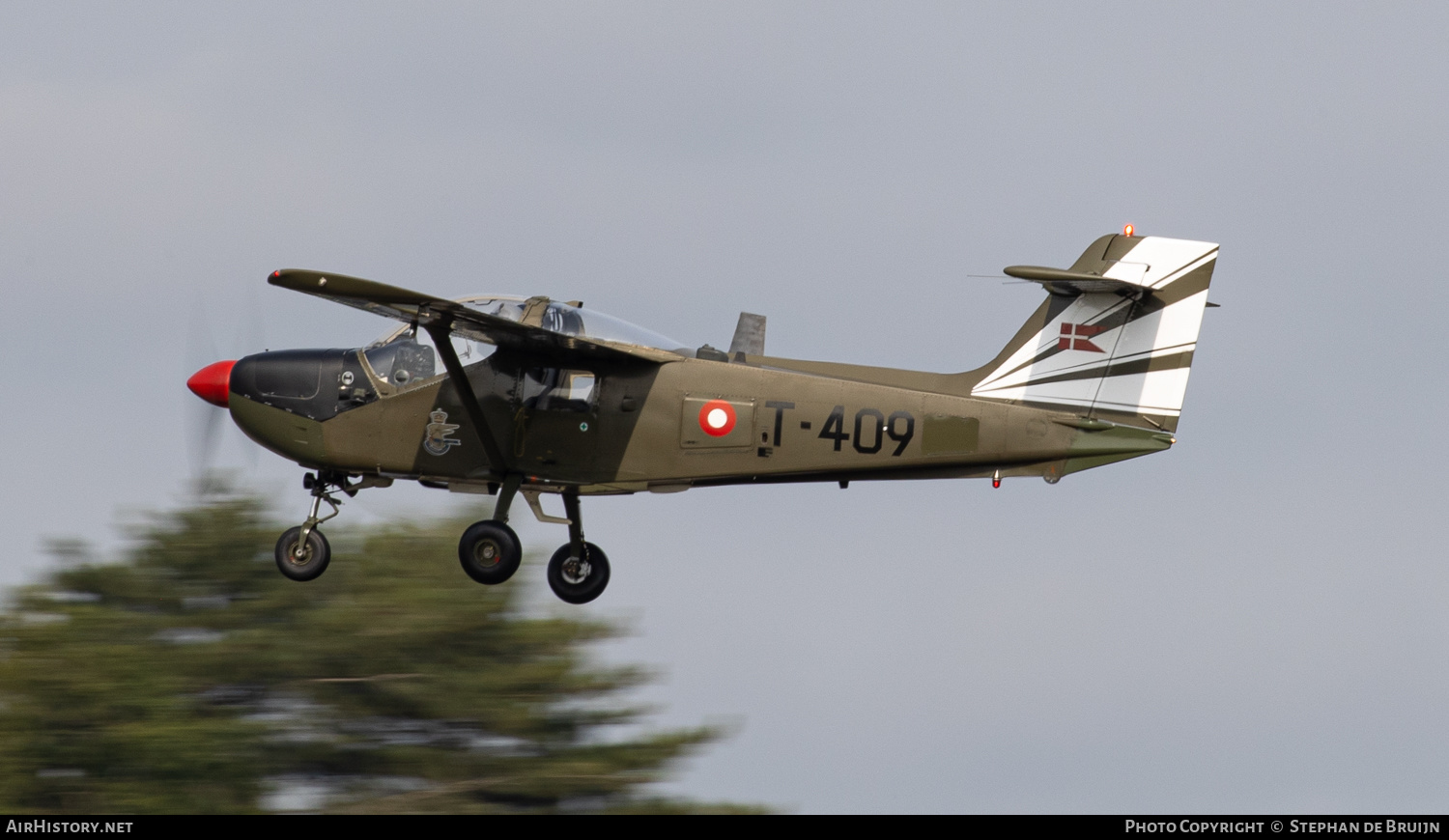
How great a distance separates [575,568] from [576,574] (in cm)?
Answer: 7

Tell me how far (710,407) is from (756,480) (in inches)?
31.2

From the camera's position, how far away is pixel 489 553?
1585 centimetres

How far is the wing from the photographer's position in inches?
558

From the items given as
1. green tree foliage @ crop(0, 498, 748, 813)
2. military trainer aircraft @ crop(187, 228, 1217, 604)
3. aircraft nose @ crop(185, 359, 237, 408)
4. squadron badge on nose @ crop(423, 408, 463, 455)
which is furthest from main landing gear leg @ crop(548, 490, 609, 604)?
green tree foliage @ crop(0, 498, 748, 813)

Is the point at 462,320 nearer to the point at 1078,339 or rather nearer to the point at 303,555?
the point at 303,555

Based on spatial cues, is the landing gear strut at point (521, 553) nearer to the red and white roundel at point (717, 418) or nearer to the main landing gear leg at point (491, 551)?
the main landing gear leg at point (491, 551)

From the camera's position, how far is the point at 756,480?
15.7 m

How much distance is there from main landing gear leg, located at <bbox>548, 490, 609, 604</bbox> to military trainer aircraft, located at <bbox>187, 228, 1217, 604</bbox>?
0.34m

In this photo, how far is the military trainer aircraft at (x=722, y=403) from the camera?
50.3 feet

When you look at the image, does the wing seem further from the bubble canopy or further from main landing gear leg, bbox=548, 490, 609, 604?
main landing gear leg, bbox=548, 490, 609, 604

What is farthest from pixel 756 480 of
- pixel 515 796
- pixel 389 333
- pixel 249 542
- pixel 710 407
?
pixel 249 542
